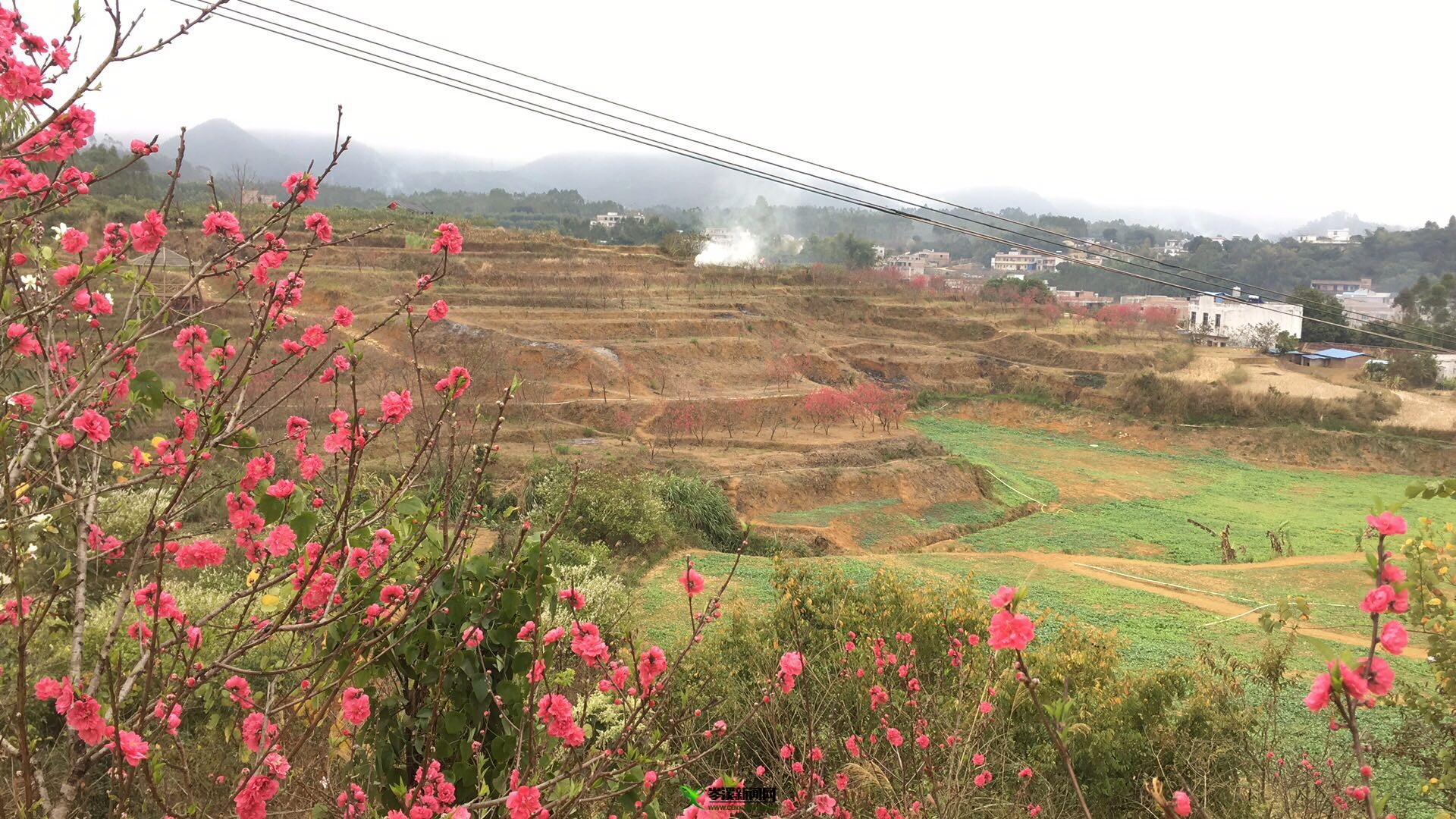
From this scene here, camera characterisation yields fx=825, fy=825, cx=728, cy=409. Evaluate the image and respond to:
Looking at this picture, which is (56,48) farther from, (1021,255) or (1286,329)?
(1021,255)

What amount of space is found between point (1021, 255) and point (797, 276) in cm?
9133

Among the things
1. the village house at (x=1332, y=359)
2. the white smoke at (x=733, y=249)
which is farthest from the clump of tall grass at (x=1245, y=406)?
the white smoke at (x=733, y=249)

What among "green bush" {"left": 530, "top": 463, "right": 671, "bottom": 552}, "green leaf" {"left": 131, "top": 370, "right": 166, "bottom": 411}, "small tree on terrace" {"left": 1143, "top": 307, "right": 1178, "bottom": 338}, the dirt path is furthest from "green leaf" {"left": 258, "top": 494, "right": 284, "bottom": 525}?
"small tree on terrace" {"left": 1143, "top": 307, "right": 1178, "bottom": 338}

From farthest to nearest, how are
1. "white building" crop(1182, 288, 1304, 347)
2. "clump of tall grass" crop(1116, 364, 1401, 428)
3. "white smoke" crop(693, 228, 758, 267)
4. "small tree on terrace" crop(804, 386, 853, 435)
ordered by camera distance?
1. "white smoke" crop(693, 228, 758, 267)
2. "white building" crop(1182, 288, 1304, 347)
3. "clump of tall grass" crop(1116, 364, 1401, 428)
4. "small tree on terrace" crop(804, 386, 853, 435)

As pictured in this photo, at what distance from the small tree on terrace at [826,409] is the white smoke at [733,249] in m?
42.1

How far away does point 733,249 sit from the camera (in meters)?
86.8

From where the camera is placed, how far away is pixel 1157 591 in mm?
14141

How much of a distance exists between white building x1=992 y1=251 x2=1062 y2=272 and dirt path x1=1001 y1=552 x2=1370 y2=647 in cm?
10296

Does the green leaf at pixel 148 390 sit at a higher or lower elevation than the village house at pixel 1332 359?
higher

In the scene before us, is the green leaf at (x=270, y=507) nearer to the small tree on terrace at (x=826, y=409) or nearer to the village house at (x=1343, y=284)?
the small tree on terrace at (x=826, y=409)

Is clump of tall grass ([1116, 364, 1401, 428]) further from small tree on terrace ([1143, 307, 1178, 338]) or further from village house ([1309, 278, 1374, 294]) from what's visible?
village house ([1309, 278, 1374, 294])

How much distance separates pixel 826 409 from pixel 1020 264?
3950 inches

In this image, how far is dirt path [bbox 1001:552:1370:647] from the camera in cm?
1239

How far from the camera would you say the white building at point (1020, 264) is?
115688mm
